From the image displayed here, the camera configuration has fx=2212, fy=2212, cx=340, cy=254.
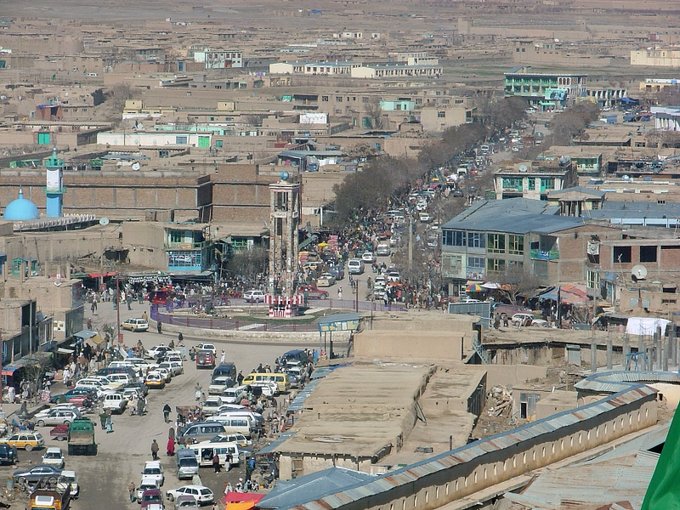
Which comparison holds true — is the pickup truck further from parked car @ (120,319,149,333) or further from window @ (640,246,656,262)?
window @ (640,246,656,262)

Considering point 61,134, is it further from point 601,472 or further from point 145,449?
point 601,472

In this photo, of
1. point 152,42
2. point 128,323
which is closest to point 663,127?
point 128,323

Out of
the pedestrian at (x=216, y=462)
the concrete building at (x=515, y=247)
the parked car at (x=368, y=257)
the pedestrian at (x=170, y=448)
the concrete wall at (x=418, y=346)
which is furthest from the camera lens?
the parked car at (x=368, y=257)

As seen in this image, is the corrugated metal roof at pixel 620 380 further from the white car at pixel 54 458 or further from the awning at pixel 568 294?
the awning at pixel 568 294

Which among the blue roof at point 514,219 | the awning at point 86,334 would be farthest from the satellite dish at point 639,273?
the awning at point 86,334

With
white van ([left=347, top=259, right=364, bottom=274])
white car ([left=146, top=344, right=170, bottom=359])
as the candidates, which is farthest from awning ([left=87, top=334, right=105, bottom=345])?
white van ([left=347, top=259, right=364, bottom=274])

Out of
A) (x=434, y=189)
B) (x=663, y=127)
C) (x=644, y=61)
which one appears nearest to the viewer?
(x=434, y=189)

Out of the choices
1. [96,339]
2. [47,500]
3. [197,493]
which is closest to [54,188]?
[96,339]
